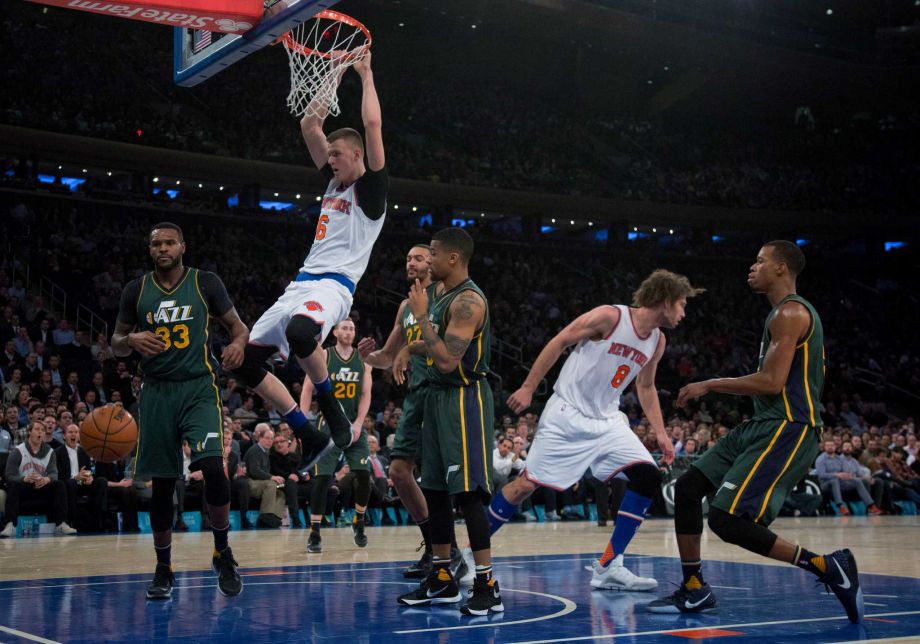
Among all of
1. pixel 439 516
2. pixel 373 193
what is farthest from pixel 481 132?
pixel 439 516

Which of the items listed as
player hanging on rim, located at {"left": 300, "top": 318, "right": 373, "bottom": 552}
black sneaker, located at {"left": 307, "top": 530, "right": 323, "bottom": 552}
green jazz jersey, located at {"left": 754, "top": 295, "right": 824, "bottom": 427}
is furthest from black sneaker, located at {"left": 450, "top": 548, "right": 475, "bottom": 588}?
black sneaker, located at {"left": 307, "top": 530, "right": 323, "bottom": 552}

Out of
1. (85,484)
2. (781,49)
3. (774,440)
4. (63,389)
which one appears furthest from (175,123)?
(774,440)

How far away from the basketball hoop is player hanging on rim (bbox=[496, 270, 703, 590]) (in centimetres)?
231

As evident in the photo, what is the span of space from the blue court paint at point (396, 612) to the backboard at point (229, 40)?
3.72 m

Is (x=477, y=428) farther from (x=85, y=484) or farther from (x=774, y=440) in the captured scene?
(x=85, y=484)

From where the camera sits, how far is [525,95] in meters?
34.8

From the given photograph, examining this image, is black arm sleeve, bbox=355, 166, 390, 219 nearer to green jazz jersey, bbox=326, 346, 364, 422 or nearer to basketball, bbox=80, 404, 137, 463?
green jazz jersey, bbox=326, 346, 364, 422

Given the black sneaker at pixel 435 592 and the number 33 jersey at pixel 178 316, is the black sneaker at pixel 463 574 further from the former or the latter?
the number 33 jersey at pixel 178 316

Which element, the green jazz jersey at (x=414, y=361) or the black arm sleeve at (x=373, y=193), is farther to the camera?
the black arm sleeve at (x=373, y=193)

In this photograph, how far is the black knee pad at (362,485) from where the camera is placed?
32.9 ft

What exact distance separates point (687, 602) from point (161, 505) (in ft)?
10.9

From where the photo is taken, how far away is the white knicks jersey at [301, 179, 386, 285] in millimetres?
6438

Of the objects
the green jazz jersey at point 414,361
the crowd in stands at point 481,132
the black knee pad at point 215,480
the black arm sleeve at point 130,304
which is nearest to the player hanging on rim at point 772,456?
the green jazz jersey at point 414,361

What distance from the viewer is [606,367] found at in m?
7.08
